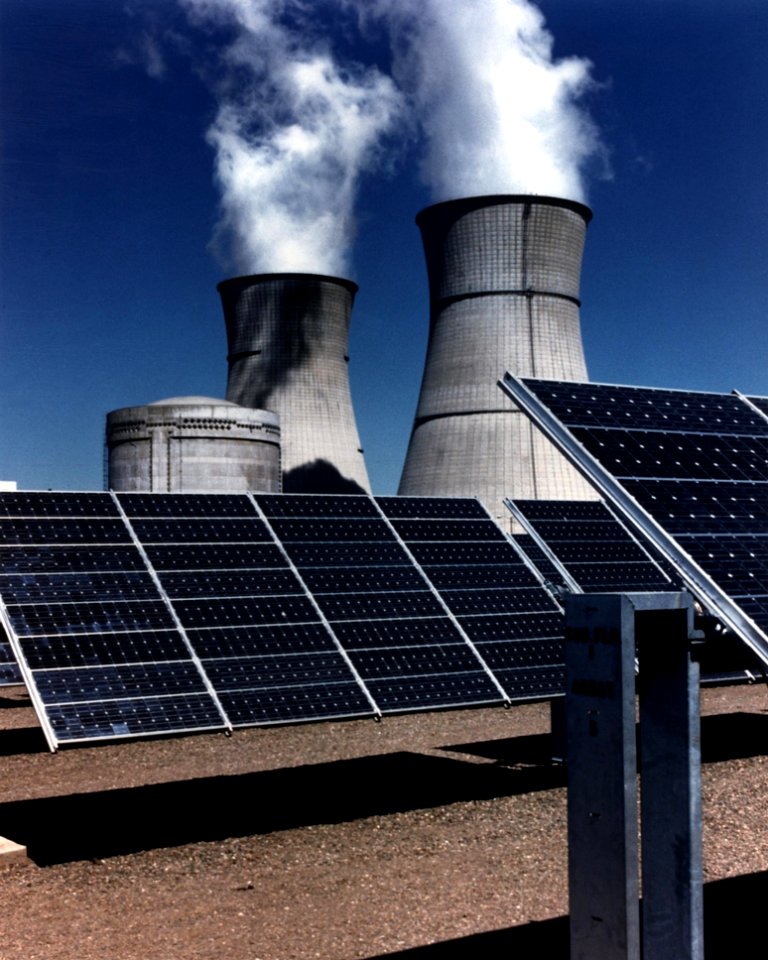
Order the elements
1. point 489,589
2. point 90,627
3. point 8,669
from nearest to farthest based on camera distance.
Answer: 1. point 90,627
2. point 489,589
3. point 8,669

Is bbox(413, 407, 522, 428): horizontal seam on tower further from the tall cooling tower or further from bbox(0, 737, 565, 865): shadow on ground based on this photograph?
bbox(0, 737, 565, 865): shadow on ground

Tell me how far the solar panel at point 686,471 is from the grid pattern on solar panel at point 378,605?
10.6 feet

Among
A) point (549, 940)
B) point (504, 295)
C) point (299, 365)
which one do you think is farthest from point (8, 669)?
point (299, 365)

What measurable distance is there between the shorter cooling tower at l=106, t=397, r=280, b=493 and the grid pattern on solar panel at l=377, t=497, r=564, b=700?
2498cm

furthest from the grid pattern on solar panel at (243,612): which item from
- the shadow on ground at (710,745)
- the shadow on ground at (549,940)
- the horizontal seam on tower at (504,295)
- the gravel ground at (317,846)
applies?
the horizontal seam on tower at (504,295)

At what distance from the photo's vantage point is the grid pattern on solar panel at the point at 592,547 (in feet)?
68.9

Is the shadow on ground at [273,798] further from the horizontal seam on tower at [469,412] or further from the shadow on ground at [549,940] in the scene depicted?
the horizontal seam on tower at [469,412]

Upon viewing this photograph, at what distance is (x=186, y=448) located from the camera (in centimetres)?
4356

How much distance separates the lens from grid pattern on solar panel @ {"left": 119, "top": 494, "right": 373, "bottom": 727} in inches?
538

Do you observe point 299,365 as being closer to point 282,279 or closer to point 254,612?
point 282,279

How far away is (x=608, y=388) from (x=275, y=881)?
9122 mm

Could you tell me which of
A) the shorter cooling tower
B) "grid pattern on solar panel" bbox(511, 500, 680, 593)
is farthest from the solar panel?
the shorter cooling tower

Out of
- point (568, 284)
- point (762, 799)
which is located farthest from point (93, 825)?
point (568, 284)

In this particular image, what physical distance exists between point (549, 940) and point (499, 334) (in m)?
36.0
